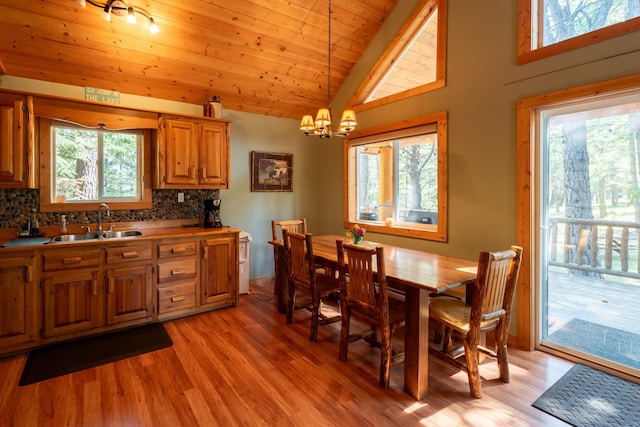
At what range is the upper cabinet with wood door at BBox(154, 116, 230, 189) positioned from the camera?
370 cm

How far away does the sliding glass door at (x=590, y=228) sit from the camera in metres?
2.47

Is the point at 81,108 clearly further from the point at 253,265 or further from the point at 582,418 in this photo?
the point at 582,418

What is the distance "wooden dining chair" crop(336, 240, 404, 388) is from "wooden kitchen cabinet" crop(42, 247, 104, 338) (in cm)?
228

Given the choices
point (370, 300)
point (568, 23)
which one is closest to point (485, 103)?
point (568, 23)

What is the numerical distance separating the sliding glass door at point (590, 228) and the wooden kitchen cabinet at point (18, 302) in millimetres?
4307

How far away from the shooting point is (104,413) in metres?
2.04

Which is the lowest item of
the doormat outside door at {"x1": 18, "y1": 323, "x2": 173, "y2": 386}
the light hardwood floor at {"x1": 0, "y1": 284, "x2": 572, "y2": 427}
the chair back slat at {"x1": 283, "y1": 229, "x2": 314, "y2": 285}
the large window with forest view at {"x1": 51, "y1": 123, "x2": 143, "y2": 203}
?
the light hardwood floor at {"x1": 0, "y1": 284, "x2": 572, "y2": 427}

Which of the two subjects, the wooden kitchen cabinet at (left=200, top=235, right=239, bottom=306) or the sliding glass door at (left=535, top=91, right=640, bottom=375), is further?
the wooden kitchen cabinet at (left=200, top=235, right=239, bottom=306)

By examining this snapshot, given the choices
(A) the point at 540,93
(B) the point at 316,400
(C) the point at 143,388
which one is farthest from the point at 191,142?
(A) the point at 540,93

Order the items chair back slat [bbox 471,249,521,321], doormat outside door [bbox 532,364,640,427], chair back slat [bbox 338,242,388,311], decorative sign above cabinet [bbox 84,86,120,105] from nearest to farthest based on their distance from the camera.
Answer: doormat outside door [bbox 532,364,640,427] < chair back slat [bbox 471,249,521,321] < chair back slat [bbox 338,242,388,311] < decorative sign above cabinet [bbox 84,86,120,105]

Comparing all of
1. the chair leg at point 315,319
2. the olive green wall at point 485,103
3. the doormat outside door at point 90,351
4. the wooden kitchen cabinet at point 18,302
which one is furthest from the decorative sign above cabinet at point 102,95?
the olive green wall at point 485,103

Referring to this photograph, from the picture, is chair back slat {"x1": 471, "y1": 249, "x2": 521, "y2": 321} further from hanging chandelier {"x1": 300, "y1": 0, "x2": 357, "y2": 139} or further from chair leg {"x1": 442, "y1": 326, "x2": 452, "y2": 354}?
hanging chandelier {"x1": 300, "y1": 0, "x2": 357, "y2": 139}

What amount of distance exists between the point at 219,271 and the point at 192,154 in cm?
140

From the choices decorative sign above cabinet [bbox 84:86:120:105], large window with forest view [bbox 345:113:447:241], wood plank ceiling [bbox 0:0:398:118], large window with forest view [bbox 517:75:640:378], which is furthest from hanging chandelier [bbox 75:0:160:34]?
large window with forest view [bbox 517:75:640:378]
